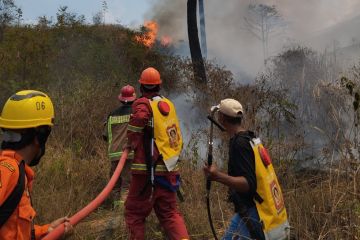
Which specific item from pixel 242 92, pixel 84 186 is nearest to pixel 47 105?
pixel 84 186

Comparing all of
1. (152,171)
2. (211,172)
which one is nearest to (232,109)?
(211,172)

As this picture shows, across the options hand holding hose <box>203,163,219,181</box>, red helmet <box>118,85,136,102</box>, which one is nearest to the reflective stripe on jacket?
red helmet <box>118,85,136,102</box>

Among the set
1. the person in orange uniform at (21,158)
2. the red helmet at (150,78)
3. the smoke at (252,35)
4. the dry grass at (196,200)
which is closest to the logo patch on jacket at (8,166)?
the person in orange uniform at (21,158)

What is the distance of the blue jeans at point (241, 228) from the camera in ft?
9.26

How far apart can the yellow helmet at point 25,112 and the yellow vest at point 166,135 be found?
6.18ft

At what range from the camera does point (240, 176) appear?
279cm

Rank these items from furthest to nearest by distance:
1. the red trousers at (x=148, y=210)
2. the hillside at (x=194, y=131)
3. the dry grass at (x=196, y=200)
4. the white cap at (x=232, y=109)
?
the red trousers at (x=148, y=210) < the hillside at (x=194, y=131) < the dry grass at (x=196, y=200) < the white cap at (x=232, y=109)

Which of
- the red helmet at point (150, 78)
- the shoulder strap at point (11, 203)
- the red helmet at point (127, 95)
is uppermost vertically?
the red helmet at point (127, 95)

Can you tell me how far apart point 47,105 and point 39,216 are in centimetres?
269

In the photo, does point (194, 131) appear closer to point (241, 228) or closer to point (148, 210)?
point (148, 210)

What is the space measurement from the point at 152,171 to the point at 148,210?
1.15ft

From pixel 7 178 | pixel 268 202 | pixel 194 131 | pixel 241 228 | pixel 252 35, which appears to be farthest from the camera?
pixel 252 35

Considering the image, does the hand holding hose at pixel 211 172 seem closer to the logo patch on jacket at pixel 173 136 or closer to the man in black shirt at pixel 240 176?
the man in black shirt at pixel 240 176

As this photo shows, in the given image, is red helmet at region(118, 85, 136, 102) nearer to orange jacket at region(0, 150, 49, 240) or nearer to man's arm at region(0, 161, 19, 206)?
orange jacket at region(0, 150, 49, 240)
